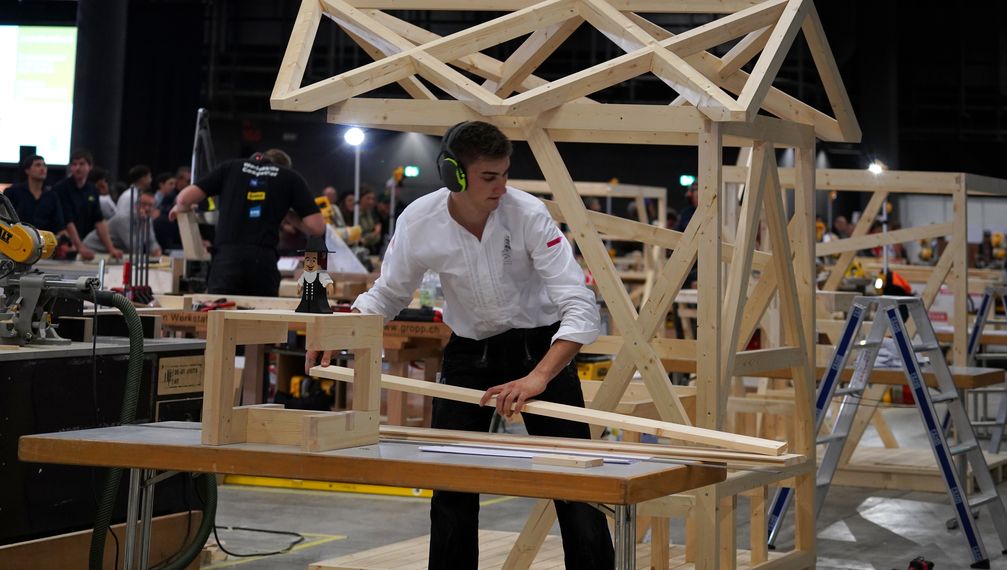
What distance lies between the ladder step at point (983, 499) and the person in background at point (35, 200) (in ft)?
21.7

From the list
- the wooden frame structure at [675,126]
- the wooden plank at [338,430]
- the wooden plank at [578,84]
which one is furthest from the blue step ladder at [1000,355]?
the wooden plank at [338,430]

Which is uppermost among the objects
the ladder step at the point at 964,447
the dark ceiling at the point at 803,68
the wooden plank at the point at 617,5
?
the dark ceiling at the point at 803,68

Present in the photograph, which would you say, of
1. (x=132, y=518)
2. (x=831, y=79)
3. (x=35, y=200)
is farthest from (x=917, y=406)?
(x=35, y=200)

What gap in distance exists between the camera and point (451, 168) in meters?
3.43

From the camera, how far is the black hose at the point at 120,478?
370cm

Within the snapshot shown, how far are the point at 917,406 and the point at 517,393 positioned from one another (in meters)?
2.94

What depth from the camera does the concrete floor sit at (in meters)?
5.37

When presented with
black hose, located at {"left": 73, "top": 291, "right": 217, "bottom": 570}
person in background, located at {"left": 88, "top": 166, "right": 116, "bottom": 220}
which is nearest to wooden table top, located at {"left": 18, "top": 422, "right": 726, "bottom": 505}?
black hose, located at {"left": 73, "top": 291, "right": 217, "bottom": 570}

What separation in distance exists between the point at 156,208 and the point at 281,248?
2.85 meters

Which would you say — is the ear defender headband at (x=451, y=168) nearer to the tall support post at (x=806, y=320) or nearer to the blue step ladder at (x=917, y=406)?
the tall support post at (x=806, y=320)

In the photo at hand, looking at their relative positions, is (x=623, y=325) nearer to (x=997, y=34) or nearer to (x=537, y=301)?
(x=537, y=301)

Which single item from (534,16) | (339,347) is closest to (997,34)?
(534,16)

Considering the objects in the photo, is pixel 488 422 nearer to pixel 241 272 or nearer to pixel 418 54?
pixel 418 54

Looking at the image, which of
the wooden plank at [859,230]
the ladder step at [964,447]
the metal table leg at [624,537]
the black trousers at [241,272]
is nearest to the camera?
the metal table leg at [624,537]
